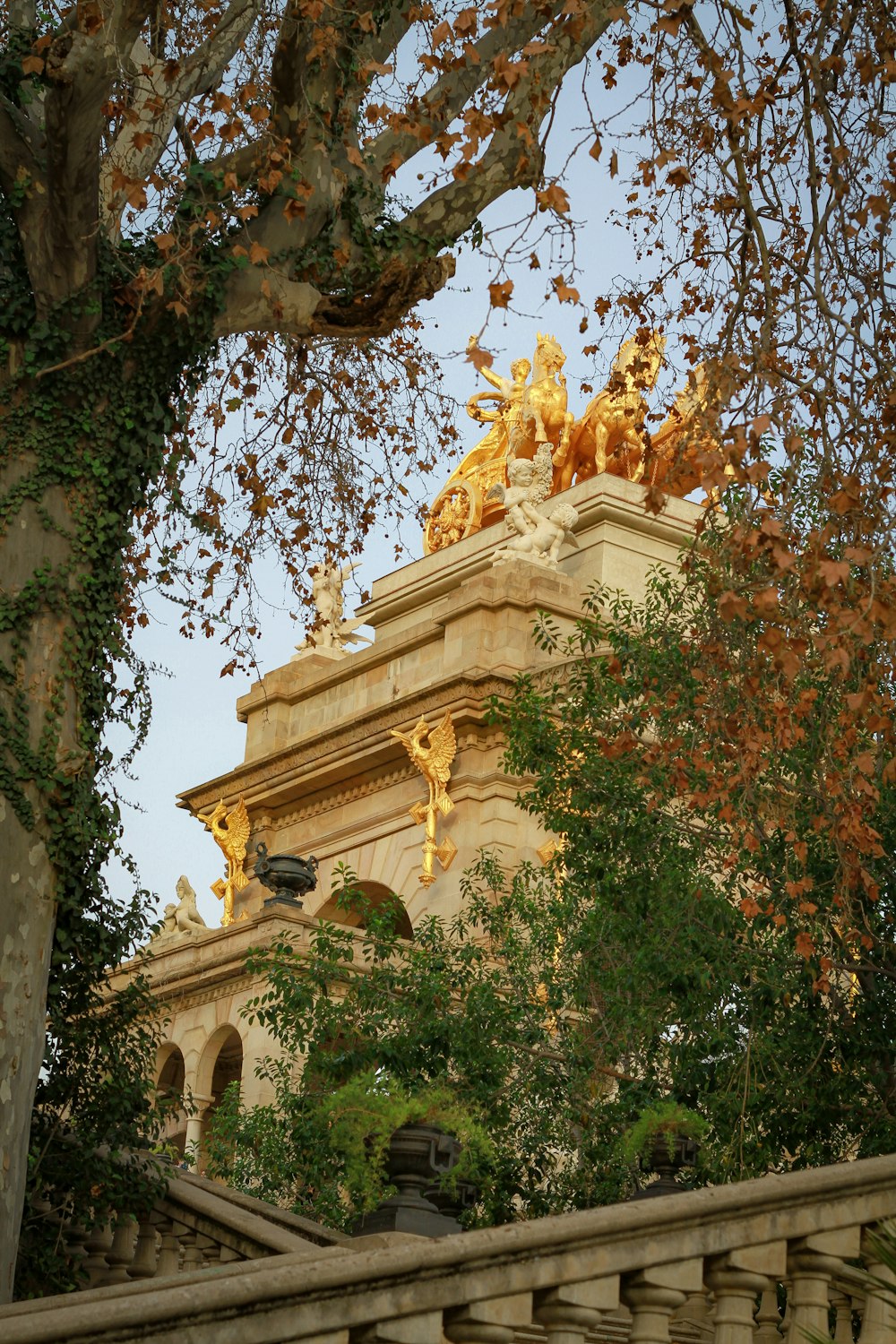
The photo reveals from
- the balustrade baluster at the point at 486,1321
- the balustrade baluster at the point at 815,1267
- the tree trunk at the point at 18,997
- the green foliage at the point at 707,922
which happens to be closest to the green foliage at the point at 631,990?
the green foliage at the point at 707,922

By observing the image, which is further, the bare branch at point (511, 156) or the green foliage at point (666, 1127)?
the green foliage at point (666, 1127)

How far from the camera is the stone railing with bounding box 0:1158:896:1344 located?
20.9ft

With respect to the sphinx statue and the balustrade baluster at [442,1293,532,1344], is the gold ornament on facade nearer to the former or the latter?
the sphinx statue

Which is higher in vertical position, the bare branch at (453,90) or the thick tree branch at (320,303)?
the bare branch at (453,90)

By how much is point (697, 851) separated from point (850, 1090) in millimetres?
3168

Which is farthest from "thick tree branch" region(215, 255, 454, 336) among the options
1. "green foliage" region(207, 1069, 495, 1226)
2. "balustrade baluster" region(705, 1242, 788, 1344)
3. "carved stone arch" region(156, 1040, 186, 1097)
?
"carved stone arch" region(156, 1040, 186, 1097)

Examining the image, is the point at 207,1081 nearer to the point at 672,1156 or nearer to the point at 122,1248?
the point at 122,1248

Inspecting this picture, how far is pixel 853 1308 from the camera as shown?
8477 millimetres

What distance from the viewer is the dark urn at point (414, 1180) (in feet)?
30.6

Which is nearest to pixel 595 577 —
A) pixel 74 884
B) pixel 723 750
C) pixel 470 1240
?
pixel 723 750

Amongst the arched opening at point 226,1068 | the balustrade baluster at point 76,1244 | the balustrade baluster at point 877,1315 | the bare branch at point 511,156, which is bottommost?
the balustrade baluster at point 877,1315

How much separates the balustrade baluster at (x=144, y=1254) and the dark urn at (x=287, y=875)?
14920 millimetres

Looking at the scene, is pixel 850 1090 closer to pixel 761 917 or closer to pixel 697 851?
pixel 761 917

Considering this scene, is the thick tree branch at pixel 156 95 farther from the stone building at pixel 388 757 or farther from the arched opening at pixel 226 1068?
the arched opening at pixel 226 1068
